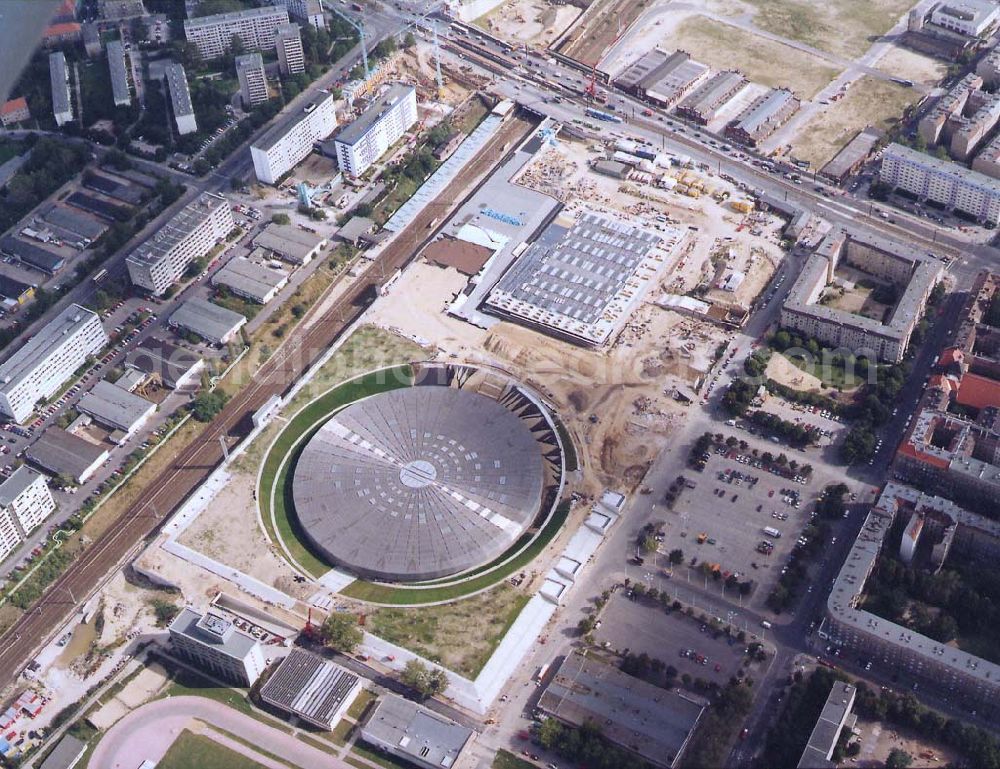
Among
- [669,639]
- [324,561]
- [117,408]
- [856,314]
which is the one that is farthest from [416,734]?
[856,314]

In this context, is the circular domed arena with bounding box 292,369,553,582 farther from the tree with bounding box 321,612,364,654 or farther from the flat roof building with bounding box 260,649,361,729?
the flat roof building with bounding box 260,649,361,729

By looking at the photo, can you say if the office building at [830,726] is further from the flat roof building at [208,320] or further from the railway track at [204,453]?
the flat roof building at [208,320]

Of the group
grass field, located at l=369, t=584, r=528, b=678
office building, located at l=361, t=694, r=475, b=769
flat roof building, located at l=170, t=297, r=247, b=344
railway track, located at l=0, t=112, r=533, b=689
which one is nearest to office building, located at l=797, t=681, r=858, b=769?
office building, located at l=361, t=694, r=475, b=769

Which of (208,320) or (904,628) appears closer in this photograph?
(904,628)

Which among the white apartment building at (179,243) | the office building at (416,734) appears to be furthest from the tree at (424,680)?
the white apartment building at (179,243)

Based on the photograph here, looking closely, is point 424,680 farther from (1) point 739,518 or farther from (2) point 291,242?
(2) point 291,242
